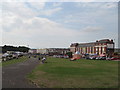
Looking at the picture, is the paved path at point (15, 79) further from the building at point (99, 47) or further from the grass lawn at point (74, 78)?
the building at point (99, 47)

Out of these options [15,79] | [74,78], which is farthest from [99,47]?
[15,79]

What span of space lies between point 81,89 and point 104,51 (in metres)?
101

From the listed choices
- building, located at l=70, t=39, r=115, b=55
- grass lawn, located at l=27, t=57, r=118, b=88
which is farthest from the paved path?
building, located at l=70, t=39, r=115, b=55

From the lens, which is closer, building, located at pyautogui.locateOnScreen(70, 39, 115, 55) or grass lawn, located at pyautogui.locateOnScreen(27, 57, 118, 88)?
grass lawn, located at pyautogui.locateOnScreen(27, 57, 118, 88)

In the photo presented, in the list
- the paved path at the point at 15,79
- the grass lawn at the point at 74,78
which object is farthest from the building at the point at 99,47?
the paved path at the point at 15,79

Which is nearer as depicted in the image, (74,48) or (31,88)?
(31,88)

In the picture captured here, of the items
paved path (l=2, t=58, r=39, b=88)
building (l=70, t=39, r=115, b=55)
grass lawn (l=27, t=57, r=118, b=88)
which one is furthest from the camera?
building (l=70, t=39, r=115, b=55)

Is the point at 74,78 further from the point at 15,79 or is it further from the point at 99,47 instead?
the point at 99,47

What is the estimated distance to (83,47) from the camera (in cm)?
14512

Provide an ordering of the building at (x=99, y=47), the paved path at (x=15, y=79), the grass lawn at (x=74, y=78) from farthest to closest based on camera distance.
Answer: the building at (x=99, y=47), the grass lawn at (x=74, y=78), the paved path at (x=15, y=79)

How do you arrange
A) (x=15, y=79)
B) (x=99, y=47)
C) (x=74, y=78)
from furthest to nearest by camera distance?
(x=99, y=47) → (x=74, y=78) → (x=15, y=79)

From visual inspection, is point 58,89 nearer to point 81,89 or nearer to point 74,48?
point 81,89

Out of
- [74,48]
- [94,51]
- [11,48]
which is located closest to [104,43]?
[94,51]

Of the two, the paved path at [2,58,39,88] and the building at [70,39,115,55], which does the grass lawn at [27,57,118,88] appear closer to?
the paved path at [2,58,39,88]
